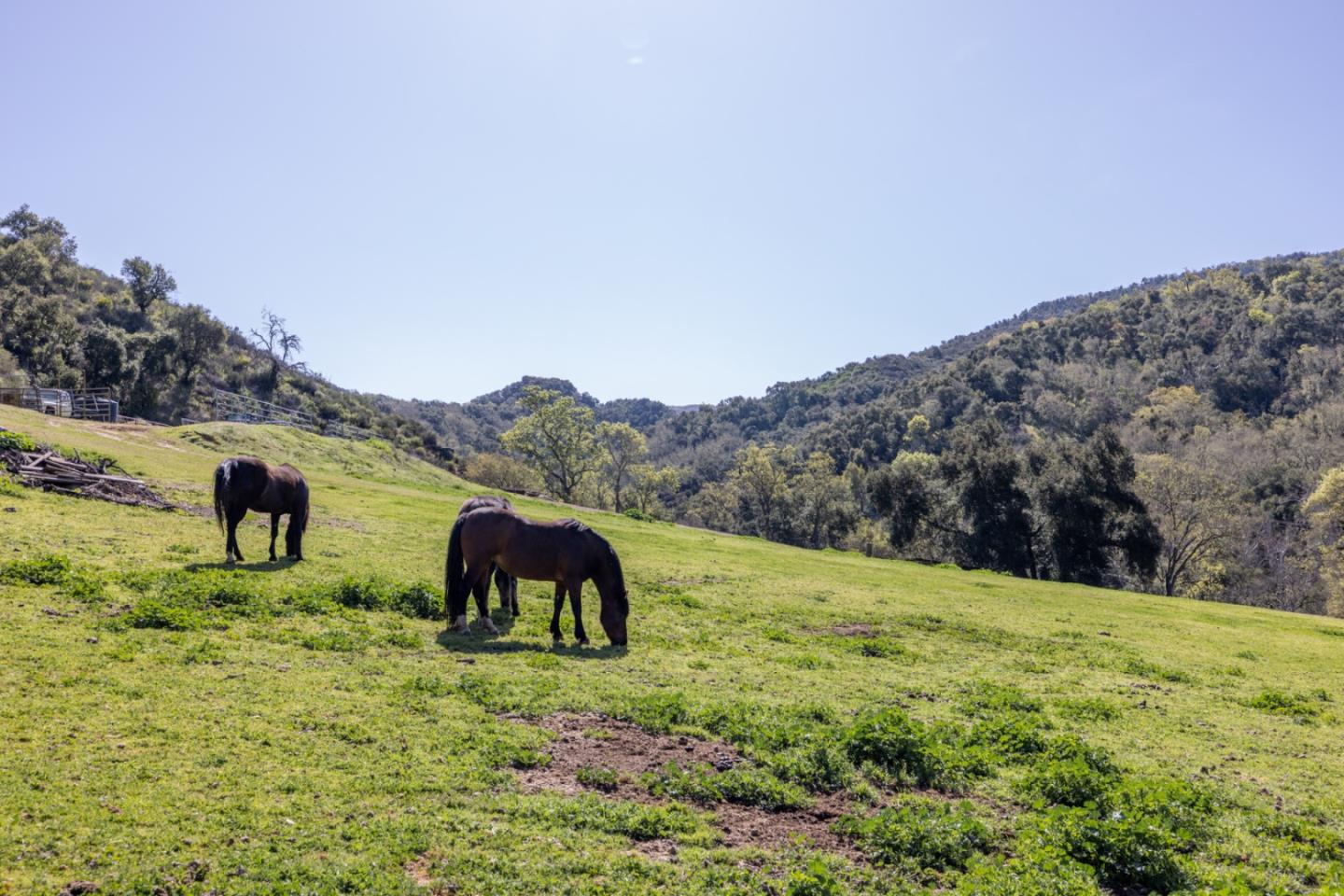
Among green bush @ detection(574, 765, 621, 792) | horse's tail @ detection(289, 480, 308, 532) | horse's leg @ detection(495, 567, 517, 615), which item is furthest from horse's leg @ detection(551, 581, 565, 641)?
horse's tail @ detection(289, 480, 308, 532)

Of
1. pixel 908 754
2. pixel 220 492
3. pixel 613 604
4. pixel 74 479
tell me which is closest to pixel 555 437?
pixel 74 479

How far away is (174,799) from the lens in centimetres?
600

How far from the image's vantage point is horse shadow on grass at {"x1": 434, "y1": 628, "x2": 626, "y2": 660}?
12375 millimetres

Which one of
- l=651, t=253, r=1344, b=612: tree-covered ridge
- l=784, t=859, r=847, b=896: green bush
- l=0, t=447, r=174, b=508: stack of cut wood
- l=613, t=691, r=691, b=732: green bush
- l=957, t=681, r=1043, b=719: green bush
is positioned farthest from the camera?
l=651, t=253, r=1344, b=612: tree-covered ridge

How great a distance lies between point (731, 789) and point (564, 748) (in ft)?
6.48

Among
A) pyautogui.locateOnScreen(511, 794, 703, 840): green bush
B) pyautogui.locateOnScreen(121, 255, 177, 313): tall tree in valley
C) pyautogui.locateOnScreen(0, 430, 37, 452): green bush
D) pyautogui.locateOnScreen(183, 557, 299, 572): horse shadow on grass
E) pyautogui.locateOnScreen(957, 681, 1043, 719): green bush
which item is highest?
pyautogui.locateOnScreen(121, 255, 177, 313): tall tree in valley

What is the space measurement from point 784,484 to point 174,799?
8057 centimetres

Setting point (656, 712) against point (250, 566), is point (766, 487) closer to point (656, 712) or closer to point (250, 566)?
point (250, 566)

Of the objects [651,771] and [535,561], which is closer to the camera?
[651,771]

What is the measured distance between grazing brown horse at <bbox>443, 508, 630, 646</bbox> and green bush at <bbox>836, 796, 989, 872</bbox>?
767 centimetres

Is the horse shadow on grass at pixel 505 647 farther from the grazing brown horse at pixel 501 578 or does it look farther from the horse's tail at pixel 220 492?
the horse's tail at pixel 220 492

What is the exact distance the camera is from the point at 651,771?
26.0 feet

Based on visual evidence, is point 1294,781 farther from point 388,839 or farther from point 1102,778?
point 388,839

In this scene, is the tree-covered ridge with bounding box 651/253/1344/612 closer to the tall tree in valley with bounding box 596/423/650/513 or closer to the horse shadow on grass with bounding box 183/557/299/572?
the tall tree in valley with bounding box 596/423/650/513
